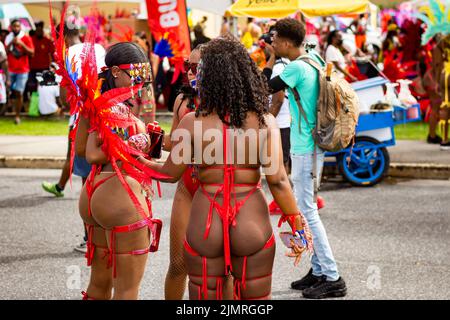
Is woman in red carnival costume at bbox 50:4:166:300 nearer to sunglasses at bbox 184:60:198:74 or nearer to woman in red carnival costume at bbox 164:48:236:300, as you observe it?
woman in red carnival costume at bbox 164:48:236:300

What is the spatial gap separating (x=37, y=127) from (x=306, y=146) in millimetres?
11579

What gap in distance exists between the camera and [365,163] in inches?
414

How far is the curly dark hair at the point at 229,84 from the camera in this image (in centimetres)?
396

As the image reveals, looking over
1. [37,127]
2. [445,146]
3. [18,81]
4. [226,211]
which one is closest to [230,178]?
[226,211]

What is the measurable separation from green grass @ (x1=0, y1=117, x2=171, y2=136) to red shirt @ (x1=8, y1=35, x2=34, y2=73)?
3.62ft

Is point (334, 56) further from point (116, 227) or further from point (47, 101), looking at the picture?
point (116, 227)

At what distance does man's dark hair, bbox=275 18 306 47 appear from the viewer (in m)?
6.02

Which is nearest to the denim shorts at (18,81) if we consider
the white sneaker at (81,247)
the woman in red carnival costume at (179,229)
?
the white sneaker at (81,247)

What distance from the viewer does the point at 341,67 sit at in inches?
551

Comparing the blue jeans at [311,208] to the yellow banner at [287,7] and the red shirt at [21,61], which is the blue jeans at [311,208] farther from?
the red shirt at [21,61]

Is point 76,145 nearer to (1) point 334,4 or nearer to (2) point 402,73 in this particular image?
(2) point 402,73

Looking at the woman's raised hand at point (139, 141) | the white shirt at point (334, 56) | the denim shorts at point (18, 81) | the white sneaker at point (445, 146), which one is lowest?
the white sneaker at point (445, 146)

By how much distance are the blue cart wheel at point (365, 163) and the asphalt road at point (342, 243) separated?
0.56 feet
